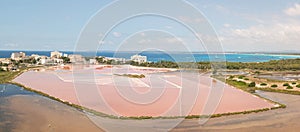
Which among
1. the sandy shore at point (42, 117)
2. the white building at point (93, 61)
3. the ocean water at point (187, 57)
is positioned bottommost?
the sandy shore at point (42, 117)

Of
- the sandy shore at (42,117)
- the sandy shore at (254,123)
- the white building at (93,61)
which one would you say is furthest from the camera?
the white building at (93,61)

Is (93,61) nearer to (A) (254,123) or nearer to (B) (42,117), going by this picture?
(B) (42,117)

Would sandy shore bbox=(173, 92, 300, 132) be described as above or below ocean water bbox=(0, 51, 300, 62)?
below

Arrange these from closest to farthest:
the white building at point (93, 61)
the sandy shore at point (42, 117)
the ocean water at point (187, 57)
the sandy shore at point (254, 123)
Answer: the ocean water at point (187, 57), the sandy shore at point (42, 117), the sandy shore at point (254, 123), the white building at point (93, 61)

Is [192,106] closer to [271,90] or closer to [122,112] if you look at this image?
[122,112]

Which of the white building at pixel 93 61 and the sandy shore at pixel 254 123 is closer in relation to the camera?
the sandy shore at pixel 254 123

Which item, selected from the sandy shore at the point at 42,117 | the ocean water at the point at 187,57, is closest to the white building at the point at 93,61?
the ocean water at the point at 187,57

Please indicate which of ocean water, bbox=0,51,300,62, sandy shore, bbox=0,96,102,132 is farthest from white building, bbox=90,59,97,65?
sandy shore, bbox=0,96,102,132

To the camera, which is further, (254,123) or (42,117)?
(42,117)

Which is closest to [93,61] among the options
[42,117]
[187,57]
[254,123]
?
[42,117]

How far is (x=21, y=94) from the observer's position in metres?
11.4

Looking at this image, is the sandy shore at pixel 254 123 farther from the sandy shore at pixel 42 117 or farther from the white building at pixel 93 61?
the white building at pixel 93 61

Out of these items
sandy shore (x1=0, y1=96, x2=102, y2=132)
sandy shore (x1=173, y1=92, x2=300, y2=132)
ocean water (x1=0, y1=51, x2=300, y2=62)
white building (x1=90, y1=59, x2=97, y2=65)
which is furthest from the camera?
white building (x1=90, y1=59, x2=97, y2=65)

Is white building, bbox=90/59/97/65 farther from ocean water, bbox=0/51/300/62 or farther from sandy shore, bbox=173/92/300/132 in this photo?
sandy shore, bbox=173/92/300/132
